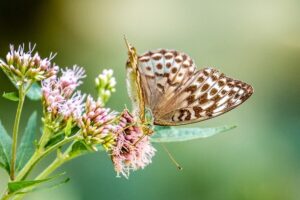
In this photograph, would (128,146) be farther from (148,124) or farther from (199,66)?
(199,66)

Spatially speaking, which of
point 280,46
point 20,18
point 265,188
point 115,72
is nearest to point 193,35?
point 280,46

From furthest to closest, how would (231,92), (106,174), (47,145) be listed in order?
1. (106,174)
2. (231,92)
3. (47,145)

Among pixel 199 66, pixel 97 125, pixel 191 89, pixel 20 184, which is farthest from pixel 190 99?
pixel 199 66

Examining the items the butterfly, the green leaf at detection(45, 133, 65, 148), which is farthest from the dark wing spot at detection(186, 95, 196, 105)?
the green leaf at detection(45, 133, 65, 148)

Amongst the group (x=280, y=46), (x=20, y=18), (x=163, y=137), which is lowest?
(x=280, y=46)

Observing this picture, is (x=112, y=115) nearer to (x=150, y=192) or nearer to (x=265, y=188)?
(x=150, y=192)

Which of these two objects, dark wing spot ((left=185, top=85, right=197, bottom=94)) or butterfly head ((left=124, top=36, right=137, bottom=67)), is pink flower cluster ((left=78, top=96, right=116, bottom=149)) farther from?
dark wing spot ((left=185, top=85, right=197, bottom=94))

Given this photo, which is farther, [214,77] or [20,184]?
[214,77]
